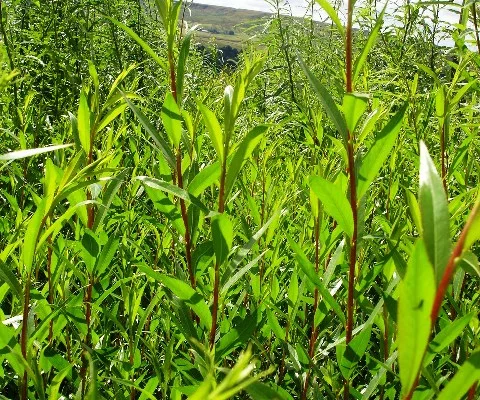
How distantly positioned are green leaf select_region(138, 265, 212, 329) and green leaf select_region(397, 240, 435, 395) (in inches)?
26.5

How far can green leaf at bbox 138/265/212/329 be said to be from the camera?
1.14 meters

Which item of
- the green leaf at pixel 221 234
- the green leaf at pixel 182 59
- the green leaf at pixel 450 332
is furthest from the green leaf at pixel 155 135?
the green leaf at pixel 450 332

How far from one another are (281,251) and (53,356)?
0.96 meters

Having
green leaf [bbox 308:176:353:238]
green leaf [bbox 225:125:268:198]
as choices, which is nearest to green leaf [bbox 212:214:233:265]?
green leaf [bbox 225:125:268:198]

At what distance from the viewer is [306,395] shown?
152 centimetres

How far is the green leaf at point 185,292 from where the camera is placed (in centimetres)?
114

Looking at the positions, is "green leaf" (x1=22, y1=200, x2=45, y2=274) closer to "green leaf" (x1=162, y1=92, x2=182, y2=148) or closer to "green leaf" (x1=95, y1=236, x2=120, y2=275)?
"green leaf" (x1=162, y1=92, x2=182, y2=148)

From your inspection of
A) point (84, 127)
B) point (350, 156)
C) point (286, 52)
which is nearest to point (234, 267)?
point (350, 156)

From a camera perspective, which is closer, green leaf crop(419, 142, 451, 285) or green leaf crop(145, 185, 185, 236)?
green leaf crop(419, 142, 451, 285)

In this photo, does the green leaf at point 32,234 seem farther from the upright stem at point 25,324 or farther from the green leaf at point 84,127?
the green leaf at point 84,127

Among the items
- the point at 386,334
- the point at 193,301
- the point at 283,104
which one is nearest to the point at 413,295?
the point at 193,301

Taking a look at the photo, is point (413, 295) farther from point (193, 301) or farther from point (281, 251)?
point (281, 251)

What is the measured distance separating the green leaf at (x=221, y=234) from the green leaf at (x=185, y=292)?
93 millimetres

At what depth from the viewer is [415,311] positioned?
1.73ft
